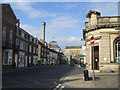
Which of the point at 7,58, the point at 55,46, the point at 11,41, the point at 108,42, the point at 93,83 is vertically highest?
the point at 55,46

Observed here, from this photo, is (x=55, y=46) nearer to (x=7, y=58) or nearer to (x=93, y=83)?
(x=7, y=58)

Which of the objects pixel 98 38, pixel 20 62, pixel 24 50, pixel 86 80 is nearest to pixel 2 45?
pixel 20 62

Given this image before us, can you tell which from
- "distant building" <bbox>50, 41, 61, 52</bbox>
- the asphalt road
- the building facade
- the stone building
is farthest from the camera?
"distant building" <bbox>50, 41, 61, 52</bbox>

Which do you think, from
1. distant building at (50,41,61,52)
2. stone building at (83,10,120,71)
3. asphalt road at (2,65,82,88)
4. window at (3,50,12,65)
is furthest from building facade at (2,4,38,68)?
distant building at (50,41,61,52)

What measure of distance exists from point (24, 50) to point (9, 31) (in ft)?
40.8

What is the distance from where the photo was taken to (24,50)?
47438mm

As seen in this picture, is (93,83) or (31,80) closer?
(93,83)

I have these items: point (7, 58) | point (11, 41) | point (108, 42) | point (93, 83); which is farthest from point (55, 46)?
point (93, 83)

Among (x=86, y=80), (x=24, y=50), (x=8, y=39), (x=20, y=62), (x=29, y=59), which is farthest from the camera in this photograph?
(x=29, y=59)

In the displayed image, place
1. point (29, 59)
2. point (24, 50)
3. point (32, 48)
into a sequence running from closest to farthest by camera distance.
A: 1. point (24, 50)
2. point (29, 59)
3. point (32, 48)

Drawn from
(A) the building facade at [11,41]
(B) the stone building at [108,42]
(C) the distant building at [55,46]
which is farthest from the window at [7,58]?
(C) the distant building at [55,46]

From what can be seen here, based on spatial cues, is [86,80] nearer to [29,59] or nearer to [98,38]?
[98,38]

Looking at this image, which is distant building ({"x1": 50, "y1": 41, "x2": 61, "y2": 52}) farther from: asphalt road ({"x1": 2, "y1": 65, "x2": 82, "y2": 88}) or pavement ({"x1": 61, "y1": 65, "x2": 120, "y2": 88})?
pavement ({"x1": 61, "y1": 65, "x2": 120, "y2": 88})

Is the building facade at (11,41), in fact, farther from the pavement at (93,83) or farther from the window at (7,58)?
the pavement at (93,83)
